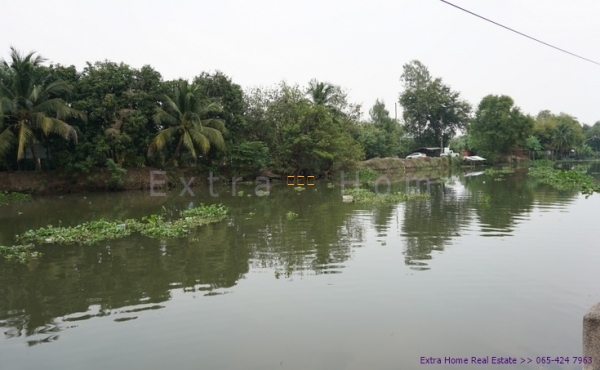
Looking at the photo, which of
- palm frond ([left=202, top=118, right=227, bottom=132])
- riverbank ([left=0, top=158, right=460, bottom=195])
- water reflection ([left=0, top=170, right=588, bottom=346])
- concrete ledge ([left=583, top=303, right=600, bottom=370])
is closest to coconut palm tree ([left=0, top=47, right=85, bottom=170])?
riverbank ([left=0, top=158, right=460, bottom=195])

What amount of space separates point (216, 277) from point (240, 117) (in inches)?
980

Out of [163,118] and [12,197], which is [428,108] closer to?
[163,118]

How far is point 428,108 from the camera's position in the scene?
57.1 meters

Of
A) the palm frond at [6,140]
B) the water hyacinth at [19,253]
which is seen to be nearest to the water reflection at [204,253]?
the water hyacinth at [19,253]

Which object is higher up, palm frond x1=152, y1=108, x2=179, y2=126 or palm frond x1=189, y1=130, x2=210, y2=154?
palm frond x1=152, y1=108, x2=179, y2=126

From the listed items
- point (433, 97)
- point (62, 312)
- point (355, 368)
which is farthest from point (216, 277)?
point (433, 97)

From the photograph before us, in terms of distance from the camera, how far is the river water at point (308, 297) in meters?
4.81

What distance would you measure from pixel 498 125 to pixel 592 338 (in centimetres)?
5752

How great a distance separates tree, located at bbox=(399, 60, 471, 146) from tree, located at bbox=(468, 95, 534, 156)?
8.50 feet

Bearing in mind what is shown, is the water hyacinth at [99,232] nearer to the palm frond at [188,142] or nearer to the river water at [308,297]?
the river water at [308,297]

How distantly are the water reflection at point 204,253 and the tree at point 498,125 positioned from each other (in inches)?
1581

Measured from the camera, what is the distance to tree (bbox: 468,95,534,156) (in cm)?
5400

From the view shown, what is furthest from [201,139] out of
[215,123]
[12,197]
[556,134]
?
[556,134]

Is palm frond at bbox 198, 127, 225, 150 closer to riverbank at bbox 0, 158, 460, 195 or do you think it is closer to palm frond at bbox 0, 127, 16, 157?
riverbank at bbox 0, 158, 460, 195
